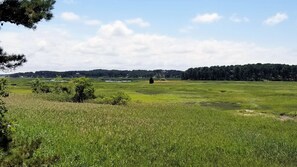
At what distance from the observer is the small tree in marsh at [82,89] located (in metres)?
69.4

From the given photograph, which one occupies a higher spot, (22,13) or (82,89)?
(22,13)

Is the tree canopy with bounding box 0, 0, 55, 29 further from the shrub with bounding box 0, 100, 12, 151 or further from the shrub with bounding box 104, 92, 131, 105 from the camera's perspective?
the shrub with bounding box 104, 92, 131, 105

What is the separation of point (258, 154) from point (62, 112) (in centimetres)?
2288

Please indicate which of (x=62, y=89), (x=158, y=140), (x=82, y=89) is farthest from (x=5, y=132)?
(x=62, y=89)

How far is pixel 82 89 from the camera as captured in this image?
70.2 meters

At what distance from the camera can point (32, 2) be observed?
7504 mm

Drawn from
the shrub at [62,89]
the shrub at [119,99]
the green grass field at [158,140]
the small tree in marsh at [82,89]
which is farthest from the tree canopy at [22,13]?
the shrub at [62,89]

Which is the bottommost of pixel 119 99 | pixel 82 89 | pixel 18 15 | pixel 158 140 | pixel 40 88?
pixel 158 140

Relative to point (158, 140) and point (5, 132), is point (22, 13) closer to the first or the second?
point (5, 132)

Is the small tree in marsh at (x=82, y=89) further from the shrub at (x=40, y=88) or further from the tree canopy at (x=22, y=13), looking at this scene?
the tree canopy at (x=22, y=13)

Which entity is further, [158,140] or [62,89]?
[62,89]

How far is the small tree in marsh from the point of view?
69438 millimetres

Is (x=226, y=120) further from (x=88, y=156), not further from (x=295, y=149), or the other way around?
(x=88, y=156)

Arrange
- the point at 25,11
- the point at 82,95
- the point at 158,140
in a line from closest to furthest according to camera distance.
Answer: the point at 25,11 < the point at 158,140 < the point at 82,95
